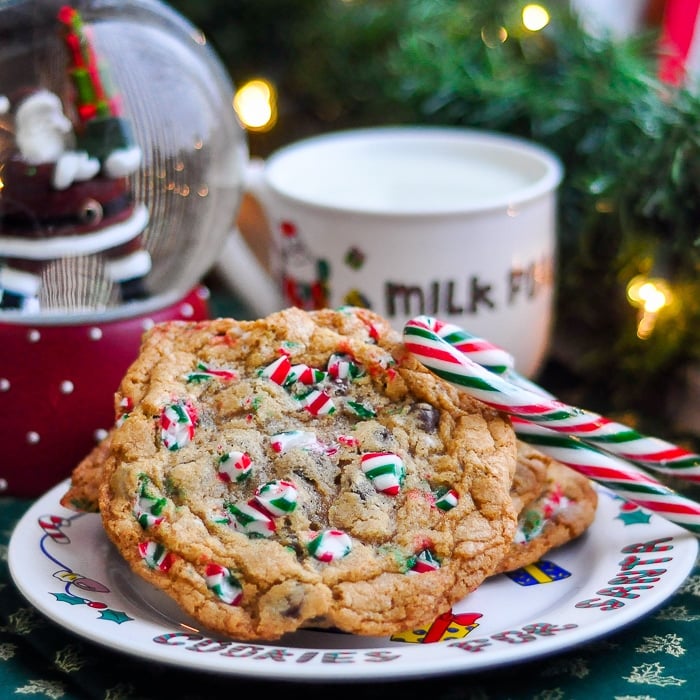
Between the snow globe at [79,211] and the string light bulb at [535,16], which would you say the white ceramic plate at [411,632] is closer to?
the snow globe at [79,211]

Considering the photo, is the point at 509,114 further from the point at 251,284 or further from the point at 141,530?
the point at 141,530

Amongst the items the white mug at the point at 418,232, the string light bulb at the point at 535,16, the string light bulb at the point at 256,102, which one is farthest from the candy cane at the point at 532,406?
the string light bulb at the point at 256,102

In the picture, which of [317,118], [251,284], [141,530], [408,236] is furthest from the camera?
[317,118]

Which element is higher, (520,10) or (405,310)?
(520,10)

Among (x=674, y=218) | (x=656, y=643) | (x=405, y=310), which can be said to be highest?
(x=674, y=218)

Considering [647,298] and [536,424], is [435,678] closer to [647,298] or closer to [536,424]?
[536,424]

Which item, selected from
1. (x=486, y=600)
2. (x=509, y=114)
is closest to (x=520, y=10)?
(x=509, y=114)

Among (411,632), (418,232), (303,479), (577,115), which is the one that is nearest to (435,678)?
(411,632)

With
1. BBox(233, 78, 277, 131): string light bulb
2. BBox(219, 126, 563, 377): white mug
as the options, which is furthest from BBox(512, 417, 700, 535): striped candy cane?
BBox(233, 78, 277, 131): string light bulb

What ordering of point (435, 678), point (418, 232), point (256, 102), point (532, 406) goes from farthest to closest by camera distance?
point (256, 102) < point (418, 232) < point (532, 406) < point (435, 678)
